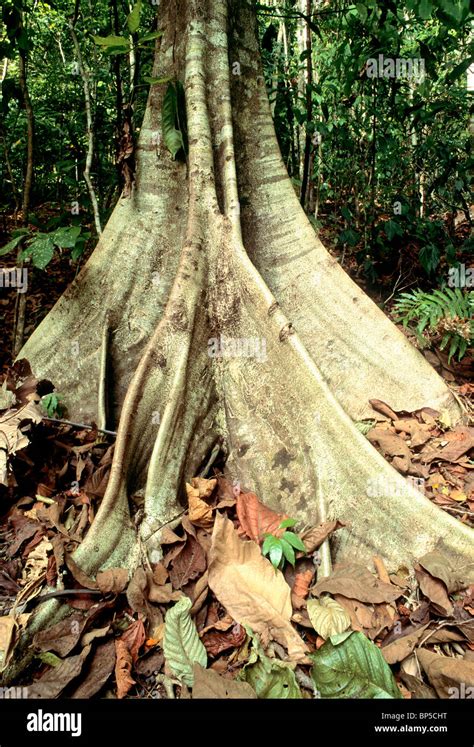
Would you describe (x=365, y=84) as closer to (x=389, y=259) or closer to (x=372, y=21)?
(x=372, y=21)

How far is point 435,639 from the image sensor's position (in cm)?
224

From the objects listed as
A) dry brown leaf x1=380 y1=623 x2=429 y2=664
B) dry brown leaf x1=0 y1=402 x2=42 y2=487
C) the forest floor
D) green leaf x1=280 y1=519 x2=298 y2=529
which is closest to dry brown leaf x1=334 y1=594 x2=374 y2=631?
the forest floor

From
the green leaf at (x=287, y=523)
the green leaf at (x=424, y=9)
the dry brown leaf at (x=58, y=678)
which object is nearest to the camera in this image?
the dry brown leaf at (x=58, y=678)

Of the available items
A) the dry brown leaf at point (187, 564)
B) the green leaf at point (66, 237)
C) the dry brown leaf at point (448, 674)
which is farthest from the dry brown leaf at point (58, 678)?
the green leaf at point (66, 237)

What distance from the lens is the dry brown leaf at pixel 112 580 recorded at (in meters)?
2.47

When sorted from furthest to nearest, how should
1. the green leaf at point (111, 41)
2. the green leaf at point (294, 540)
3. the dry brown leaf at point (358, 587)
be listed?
the green leaf at point (111, 41) < the green leaf at point (294, 540) < the dry brown leaf at point (358, 587)

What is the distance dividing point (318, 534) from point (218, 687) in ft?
2.81

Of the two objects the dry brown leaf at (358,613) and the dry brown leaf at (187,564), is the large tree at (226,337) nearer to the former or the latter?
the dry brown leaf at (187,564)

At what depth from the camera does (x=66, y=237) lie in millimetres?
3373

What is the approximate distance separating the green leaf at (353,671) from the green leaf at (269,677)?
98mm

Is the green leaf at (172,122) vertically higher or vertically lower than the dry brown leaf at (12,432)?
higher

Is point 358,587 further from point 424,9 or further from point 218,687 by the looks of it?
point 424,9

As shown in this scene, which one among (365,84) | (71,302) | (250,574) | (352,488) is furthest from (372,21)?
(250,574)

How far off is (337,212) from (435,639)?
639cm
